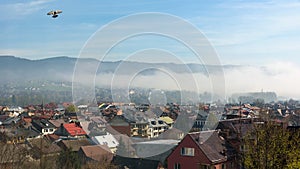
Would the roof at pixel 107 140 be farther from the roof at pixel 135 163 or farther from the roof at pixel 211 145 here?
the roof at pixel 211 145

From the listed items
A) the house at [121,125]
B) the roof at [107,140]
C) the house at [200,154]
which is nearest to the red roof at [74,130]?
the house at [121,125]

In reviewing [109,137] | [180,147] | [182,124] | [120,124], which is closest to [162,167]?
[180,147]

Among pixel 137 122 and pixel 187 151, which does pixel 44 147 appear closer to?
pixel 187 151

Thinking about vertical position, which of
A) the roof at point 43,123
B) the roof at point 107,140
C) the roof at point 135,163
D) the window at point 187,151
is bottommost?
the roof at point 135,163

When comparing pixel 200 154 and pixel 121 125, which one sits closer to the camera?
pixel 200 154

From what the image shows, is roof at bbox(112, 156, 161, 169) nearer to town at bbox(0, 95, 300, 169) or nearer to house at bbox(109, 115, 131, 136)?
town at bbox(0, 95, 300, 169)

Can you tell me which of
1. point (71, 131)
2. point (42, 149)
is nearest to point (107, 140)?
point (42, 149)

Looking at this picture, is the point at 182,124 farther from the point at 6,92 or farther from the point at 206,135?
the point at 6,92
